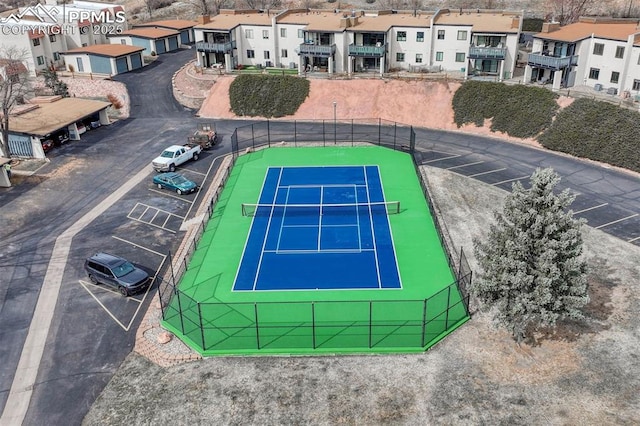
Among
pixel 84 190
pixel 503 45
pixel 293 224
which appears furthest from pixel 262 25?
pixel 293 224

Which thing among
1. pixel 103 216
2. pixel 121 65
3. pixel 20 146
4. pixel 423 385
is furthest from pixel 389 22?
pixel 423 385

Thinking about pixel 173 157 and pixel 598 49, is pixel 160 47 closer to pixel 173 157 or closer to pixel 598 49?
pixel 173 157

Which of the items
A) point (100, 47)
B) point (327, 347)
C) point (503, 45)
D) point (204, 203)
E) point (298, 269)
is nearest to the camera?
point (327, 347)

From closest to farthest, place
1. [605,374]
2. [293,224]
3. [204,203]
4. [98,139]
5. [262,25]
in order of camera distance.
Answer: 1. [605,374]
2. [293,224]
3. [204,203]
4. [98,139]
5. [262,25]

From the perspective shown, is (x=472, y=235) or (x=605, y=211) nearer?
(x=472, y=235)

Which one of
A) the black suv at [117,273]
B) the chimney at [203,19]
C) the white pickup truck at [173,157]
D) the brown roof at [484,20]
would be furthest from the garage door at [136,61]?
the black suv at [117,273]

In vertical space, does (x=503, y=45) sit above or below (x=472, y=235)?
above

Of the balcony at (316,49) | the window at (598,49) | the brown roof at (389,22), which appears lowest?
the balcony at (316,49)

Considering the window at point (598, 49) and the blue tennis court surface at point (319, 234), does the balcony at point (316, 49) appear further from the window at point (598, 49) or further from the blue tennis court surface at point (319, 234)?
the window at point (598, 49)

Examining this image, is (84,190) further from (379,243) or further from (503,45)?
(503,45)
